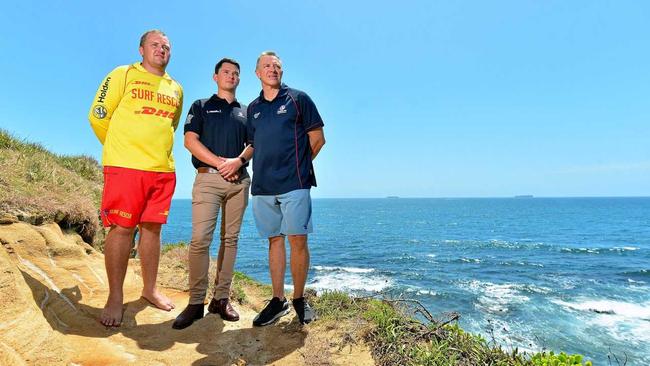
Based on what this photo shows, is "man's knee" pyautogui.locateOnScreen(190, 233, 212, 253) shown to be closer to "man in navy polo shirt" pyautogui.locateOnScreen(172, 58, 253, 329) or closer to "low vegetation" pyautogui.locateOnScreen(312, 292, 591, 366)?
"man in navy polo shirt" pyautogui.locateOnScreen(172, 58, 253, 329)

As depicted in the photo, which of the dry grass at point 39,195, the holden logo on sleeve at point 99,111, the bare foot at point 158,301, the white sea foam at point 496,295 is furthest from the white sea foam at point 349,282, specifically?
the holden logo on sleeve at point 99,111

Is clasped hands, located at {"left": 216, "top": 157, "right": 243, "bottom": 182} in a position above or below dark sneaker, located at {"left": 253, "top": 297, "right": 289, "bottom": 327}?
above

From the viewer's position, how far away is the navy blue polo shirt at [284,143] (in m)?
4.58

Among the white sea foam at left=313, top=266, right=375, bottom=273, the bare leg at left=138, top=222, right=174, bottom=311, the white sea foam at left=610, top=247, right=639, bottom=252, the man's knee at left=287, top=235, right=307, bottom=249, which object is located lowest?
the white sea foam at left=313, top=266, right=375, bottom=273

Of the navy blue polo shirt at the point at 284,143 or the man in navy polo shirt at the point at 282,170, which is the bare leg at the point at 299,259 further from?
the navy blue polo shirt at the point at 284,143

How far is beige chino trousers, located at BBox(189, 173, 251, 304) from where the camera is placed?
4.80 metres

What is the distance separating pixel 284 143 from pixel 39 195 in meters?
5.08

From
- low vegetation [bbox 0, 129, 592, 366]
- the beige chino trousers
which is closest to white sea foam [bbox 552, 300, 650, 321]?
low vegetation [bbox 0, 129, 592, 366]

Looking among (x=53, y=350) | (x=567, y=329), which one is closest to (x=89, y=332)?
(x=53, y=350)

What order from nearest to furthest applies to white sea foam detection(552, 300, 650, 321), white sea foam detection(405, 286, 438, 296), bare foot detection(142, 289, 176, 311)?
bare foot detection(142, 289, 176, 311)
white sea foam detection(552, 300, 650, 321)
white sea foam detection(405, 286, 438, 296)

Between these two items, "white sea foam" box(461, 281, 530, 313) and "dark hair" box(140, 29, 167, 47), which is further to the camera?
"white sea foam" box(461, 281, 530, 313)

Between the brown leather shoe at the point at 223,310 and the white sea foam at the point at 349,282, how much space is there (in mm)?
18615

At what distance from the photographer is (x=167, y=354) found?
12.9ft

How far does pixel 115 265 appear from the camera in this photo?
4551 millimetres
